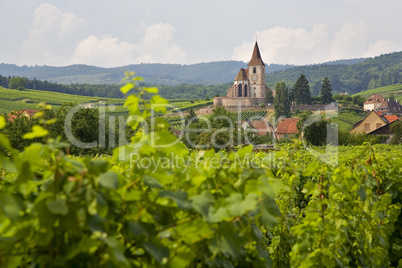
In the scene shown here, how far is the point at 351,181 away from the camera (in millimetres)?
2420

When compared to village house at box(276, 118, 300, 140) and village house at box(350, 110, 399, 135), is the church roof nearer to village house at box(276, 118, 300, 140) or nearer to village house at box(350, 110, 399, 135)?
village house at box(276, 118, 300, 140)

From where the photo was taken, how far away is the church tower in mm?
102188

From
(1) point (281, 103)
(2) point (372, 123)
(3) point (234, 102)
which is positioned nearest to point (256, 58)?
(3) point (234, 102)

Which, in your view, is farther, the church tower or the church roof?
the church tower

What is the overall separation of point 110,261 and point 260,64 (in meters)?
104

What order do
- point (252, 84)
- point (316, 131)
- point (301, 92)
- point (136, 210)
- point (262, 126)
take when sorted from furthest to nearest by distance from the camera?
point (252, 84)
point (301, 92)
point (262, 126)
point (316, 131)
point (136, 210)

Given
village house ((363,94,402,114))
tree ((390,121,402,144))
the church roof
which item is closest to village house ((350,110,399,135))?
tree ((390,121,402,144))

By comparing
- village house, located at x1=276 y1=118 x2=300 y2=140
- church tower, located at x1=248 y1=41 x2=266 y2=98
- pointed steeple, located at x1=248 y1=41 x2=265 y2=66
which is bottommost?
village house, located at x1=276 y1=118 x2=300 y2=140

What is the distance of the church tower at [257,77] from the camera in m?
102

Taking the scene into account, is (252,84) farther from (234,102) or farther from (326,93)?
(326,93)

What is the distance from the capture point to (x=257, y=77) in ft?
336

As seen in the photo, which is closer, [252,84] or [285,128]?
[285,128]

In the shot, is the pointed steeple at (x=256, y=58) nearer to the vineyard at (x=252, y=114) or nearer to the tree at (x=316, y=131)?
the vineyard at (x=252, y=114)

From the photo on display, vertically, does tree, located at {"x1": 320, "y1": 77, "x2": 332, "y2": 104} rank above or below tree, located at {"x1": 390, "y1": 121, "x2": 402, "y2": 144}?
above
